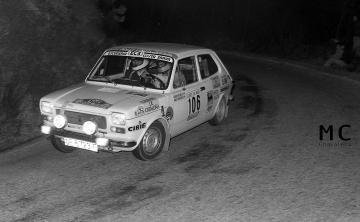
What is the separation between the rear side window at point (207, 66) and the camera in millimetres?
9273

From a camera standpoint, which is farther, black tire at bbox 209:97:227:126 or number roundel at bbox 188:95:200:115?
black tire at bbox 209:97:227:126

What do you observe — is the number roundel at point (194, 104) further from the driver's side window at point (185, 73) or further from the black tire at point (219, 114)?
the black tire at point (219, 114)

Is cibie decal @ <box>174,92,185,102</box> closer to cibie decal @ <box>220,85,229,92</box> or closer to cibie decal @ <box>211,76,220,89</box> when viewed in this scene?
cibie decal @ <box>211,76,220,89</box>

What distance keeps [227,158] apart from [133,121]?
180 centimetres

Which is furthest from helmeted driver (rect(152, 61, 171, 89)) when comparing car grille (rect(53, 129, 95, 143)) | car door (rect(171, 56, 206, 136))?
car grille (rect(53, 129, 95, 143))

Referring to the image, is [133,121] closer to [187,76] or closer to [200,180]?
[200,180]

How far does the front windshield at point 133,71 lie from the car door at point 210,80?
1.01 metres

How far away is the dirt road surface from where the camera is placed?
5754mm

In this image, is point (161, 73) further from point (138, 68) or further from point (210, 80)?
point (210, 80)

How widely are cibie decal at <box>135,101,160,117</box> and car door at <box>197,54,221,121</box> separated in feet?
6.06

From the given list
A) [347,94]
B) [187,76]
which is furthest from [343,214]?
[347,94]

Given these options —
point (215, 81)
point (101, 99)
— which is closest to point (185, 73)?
point (215, 81)

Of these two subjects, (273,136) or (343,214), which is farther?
(273,136)

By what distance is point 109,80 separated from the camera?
27.8 ft
